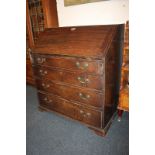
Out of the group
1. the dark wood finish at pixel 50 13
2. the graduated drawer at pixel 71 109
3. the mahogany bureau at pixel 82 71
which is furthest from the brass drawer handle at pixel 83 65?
the dark wood finish at pixel 50 13

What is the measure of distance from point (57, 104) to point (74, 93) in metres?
0.40

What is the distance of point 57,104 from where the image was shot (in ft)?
6.79

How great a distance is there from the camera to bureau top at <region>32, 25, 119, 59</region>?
153 cm

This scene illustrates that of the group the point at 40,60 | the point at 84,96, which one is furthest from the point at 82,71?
the point at 40,60

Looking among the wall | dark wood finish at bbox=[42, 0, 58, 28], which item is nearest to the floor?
the wall

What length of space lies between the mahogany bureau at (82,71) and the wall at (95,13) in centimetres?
30

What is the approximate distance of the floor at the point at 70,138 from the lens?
62.7 inches

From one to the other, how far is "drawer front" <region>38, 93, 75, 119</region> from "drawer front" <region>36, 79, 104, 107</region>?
0.09m

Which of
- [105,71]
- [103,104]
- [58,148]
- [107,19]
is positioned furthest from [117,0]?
[58,148]

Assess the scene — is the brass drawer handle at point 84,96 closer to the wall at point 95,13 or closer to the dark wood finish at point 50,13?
the wall at point 95,13

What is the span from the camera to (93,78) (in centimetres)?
157

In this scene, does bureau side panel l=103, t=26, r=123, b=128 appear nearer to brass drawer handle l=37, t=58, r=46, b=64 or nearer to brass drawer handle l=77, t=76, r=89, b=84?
brass drawer handle l=77, t=76, r=89, b=84
